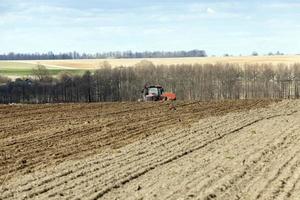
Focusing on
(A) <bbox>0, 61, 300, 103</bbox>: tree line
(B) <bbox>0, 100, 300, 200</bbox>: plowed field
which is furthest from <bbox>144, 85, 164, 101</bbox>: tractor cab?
(A) <bbox>0, 61, 300, 103</bbox>: tree line

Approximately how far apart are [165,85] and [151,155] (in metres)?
70.0

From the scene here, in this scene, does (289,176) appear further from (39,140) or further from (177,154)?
(39,140)

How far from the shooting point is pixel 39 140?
21.0m

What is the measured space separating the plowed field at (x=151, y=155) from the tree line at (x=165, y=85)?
47.8 metres

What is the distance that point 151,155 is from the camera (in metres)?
17.5

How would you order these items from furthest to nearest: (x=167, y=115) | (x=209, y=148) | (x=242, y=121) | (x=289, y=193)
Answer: (x=167, y=115) → (x=242, y=121) → (x=209, y=148) → (x=289, y=193)

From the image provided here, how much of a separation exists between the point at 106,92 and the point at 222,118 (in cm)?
5497

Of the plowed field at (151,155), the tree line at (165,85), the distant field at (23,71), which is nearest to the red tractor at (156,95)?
the plowed field at (151,155)

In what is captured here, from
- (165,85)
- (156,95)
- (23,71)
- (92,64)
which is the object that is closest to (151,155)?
(156,95)

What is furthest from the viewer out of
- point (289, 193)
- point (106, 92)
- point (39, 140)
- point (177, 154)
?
point (106, 92)

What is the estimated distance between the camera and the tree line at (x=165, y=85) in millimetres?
78125

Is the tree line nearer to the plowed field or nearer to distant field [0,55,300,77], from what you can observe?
distant field [0,55,300,77]

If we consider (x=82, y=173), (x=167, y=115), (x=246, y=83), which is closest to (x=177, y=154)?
(x=82, y=173)

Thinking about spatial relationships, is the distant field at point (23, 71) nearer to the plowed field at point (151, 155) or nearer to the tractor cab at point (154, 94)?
the tractor cab at point (154, 94)
